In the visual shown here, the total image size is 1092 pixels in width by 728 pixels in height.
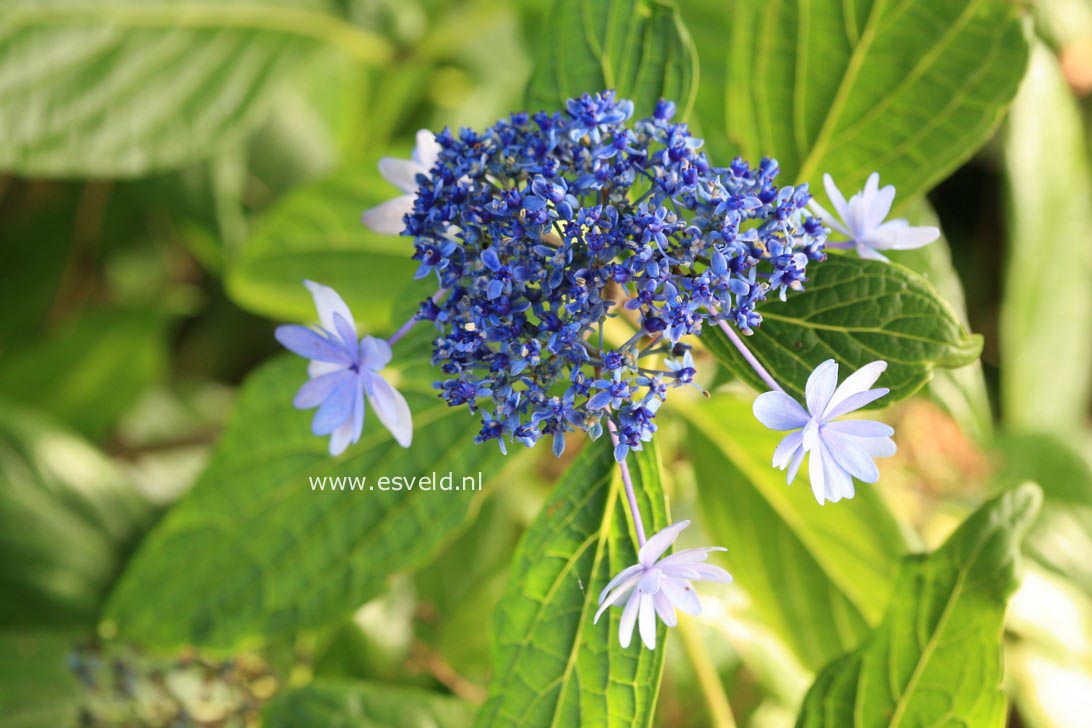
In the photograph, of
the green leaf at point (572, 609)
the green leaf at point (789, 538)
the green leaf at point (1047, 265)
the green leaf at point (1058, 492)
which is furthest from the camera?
the green leaf at point (1047, 265)

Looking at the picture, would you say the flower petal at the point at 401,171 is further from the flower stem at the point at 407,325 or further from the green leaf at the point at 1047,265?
the green leaf at the point at 1047,265

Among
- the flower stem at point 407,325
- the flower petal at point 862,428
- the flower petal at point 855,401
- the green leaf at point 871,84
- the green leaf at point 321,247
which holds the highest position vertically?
Answer: the green leaf at point 321,247

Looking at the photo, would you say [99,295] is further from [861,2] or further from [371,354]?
[861,2]

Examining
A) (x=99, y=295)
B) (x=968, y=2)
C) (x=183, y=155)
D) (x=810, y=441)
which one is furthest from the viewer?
(x=99, y=295)

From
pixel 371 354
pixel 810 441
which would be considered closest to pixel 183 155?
pixel 371 354

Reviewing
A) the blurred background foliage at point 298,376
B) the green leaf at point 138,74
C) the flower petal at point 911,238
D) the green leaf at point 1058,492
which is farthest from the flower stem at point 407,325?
the green leaf at point 1058,492

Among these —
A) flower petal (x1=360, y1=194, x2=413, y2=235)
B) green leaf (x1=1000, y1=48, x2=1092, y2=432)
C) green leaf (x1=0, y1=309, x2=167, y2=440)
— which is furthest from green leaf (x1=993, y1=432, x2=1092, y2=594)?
green leaf (x1=0, y1=309, x2=167, y2=440)

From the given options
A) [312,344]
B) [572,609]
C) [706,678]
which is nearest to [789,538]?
[706,678]
